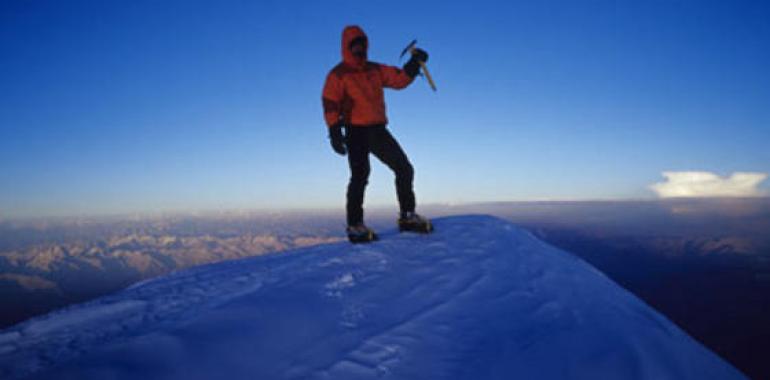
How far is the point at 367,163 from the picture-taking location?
16.5 feet

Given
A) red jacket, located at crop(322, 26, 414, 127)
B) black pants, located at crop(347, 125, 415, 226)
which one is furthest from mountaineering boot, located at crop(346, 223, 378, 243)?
red jacket, located at crop(322, 26, 414, 127)

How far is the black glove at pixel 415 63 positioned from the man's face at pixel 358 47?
78 centimetres

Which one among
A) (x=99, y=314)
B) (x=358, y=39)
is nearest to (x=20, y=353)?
(x=99, y=314)

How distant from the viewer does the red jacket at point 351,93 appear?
4.86 meters

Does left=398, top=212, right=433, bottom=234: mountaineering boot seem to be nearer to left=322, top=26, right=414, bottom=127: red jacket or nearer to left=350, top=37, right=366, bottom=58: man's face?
left=322, top=26, right=414, bottom=127: red jacket

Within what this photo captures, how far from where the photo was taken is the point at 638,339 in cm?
209

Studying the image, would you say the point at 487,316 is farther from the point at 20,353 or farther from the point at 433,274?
the point at 20,353

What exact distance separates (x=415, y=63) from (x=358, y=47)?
3.29 feet

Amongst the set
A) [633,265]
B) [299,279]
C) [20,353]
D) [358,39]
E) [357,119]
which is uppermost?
[358,39]

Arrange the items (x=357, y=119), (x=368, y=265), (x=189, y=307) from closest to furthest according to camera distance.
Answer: (x=189, y=307)
(x=368, y=265)
(x=357, y=119)

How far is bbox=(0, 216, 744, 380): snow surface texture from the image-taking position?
1872mm

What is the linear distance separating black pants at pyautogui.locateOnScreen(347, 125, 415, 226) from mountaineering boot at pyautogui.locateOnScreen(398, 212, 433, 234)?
0.11m

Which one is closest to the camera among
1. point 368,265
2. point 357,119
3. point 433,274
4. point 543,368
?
point 543,368

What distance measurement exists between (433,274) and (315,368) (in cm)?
161
